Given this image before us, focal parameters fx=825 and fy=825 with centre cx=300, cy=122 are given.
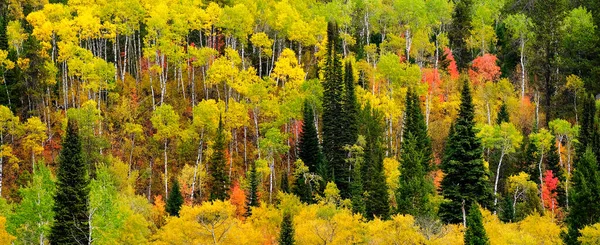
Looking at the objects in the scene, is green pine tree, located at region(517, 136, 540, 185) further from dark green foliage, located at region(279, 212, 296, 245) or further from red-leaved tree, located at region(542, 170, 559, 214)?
dark green foliage, located at region(279, 212, 296, 245)

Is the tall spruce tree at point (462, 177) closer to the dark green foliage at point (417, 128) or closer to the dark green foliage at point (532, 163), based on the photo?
the dark green foliage at point (417, 128)

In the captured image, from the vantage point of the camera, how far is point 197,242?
56281 mm

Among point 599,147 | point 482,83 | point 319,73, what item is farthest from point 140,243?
point 482,83

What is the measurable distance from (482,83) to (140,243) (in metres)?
48.1

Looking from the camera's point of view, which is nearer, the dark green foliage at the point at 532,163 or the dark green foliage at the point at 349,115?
the dark green foliage at the point at 532,163

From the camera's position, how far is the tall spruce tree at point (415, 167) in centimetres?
Result: 6207

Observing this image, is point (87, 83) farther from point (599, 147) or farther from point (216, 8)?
point (599, 147)

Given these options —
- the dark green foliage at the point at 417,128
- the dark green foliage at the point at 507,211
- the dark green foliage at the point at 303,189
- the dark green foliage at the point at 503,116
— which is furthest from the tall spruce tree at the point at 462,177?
the dark green foliage at the point at 503,116

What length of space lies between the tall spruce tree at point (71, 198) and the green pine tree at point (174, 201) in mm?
9652

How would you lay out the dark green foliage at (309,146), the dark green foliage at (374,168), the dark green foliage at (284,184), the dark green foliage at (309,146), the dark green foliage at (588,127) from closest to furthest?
1. the dark green foliage at (374,168)
2. the dark green foliage at (284,184)
3. the dark green foliage at (588,127)
4. the dark green foliage at (309,146)
5. the dark green foliage at (309,146)

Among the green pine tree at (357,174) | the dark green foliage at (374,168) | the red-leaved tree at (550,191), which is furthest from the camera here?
the red-leaved tree at (550,191)

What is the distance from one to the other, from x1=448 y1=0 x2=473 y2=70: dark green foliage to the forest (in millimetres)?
264

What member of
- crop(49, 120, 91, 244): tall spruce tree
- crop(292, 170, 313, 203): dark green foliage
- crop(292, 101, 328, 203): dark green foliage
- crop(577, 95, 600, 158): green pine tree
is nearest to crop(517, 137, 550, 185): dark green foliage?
crop(577, 95, 600, 158): green pine tree

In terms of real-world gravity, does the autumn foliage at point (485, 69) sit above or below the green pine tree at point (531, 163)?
above
